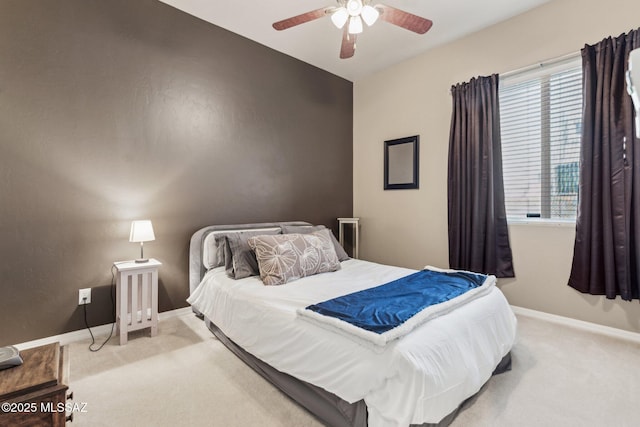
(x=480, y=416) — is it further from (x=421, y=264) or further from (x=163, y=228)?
(x=163, y=228)

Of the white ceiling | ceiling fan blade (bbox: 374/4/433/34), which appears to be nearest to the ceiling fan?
ceiling fan blade (bbox: 374/4/433/34)

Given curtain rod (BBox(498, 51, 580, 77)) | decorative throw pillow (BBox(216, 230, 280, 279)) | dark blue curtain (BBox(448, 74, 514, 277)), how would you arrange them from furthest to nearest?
dark blue curtain (BBox(448, 74, 514, 277)) → curtain rod (BBox(498, 51, 580, 77)) → decorative throw pillow (BBox(216, 230, 280, 279))

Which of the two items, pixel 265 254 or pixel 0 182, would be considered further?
pixel 265 254

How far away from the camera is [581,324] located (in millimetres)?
2748

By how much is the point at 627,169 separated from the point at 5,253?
4735mm

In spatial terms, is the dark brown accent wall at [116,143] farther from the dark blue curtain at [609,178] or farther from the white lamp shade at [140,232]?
the dark blue curtain at [609,178]

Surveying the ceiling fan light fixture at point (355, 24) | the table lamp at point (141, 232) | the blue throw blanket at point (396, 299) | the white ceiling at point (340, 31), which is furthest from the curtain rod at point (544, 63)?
the table lamp at point (141, 232)

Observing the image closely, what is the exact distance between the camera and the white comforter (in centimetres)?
129

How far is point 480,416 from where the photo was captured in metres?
1.61

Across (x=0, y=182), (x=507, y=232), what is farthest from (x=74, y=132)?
(x=507, y=232)

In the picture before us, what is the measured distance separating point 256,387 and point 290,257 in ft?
3.19

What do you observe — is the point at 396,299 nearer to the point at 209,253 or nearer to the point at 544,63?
the point at 209,253

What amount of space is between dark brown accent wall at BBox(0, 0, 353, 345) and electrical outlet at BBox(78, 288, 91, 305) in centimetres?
4

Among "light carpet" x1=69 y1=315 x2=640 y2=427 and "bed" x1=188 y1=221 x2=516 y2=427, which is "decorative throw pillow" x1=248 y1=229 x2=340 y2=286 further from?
"light carpet" x1=69 y1=315 x2=640 y2=427
